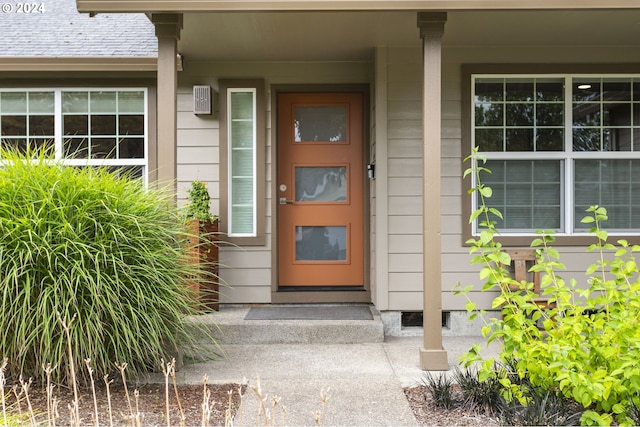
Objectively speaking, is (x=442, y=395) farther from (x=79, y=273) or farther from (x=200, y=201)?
(x=200, y=201)

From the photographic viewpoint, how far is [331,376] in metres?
3.34

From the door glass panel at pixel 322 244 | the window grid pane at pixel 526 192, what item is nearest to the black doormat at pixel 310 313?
the door glass panel at pixel 322 244

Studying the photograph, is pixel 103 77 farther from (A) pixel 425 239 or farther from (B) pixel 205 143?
(A) pixel 425 239

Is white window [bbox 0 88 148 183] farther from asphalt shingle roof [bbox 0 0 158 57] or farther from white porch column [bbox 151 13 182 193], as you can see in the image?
white porch column [bbox 151 13 182 193]

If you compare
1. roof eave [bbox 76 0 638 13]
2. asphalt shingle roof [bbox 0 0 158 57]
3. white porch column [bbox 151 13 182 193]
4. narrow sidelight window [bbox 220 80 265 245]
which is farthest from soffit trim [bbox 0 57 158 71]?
roof eave [bbox 76 0 638 13]

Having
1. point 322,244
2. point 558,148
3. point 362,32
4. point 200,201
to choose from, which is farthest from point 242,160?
point 558,148

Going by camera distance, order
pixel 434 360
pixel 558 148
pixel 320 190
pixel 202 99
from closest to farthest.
A: 1. pixel 434 360
2. pixel 558 148
3. pixel 202 99
4. pixel 320 190

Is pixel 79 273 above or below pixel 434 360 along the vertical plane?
above

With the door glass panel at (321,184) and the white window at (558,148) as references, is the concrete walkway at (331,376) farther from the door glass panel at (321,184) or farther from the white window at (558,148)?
the door glass panel at (321,184)

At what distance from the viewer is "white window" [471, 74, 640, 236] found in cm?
452

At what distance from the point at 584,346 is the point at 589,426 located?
1.26 feet

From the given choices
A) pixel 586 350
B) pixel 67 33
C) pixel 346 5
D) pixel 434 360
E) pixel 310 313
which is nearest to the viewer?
pixel 586 350

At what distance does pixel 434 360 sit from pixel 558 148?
2.41 metres

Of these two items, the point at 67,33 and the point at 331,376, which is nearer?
the point at 331,376
